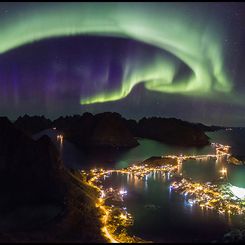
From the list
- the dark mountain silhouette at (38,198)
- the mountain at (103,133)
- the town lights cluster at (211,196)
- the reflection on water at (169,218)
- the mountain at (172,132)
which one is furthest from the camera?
the mountain at (172,132)

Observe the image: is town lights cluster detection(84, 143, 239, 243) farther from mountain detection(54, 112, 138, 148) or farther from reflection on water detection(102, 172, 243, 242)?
mountain detection(54, 112, 138, 148)

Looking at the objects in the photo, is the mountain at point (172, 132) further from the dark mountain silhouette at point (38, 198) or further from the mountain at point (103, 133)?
the dark mountain silhouette at point (38, 198)

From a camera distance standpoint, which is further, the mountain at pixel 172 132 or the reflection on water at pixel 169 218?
the mountain at pixel 172 132

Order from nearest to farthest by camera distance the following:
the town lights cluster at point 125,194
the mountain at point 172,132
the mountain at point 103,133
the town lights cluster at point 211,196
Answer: the town lights cluster at point 125,194 → the town lights cluster at point 211,196 → the mountain at point 103,133 → the mountain at point 172,132

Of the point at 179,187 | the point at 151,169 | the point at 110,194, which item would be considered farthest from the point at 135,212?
the point at 151,169

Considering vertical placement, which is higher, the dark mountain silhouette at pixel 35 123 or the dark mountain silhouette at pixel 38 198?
the dark mountain silhouette at pixel 35 123

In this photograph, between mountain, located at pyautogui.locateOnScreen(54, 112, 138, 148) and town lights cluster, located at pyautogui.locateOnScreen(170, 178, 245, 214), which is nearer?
town lights cluster, located at pyautogui.locateOnScreen(170, 178, 245, 214)

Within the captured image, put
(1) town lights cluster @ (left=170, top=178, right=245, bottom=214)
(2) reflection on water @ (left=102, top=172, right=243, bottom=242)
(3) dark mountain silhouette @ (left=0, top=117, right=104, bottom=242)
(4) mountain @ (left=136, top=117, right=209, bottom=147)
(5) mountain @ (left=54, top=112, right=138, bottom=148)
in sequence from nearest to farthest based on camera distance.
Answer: (3) dark mountain silhouette @ (left=0, top=117, right=104, bottom=242) → (2) reflection on water @ (left=102, top=172, right=243, bottom=242) → (1) town lights cluster @ (left=170, top=178, right=245, bottom=214) → (5) mountain @ (left=54, top=112, right=138, bottom=148) → (4) mountain @ (left=136, top=117, right=209, bottom=147)

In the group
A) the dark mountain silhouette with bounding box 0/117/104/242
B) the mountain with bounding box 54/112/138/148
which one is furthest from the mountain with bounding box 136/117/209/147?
the dark mountain silhouette with bounding box 0/117/104/242

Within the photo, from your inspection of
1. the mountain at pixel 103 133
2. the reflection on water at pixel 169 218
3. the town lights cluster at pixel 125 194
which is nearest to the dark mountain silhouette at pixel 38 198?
the town lights cluster at pixel 125 194

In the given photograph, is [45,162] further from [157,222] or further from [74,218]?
[157,222]

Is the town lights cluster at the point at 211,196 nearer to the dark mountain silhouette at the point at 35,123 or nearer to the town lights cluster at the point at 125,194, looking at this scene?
the town lights cluster at the point at 125,194
